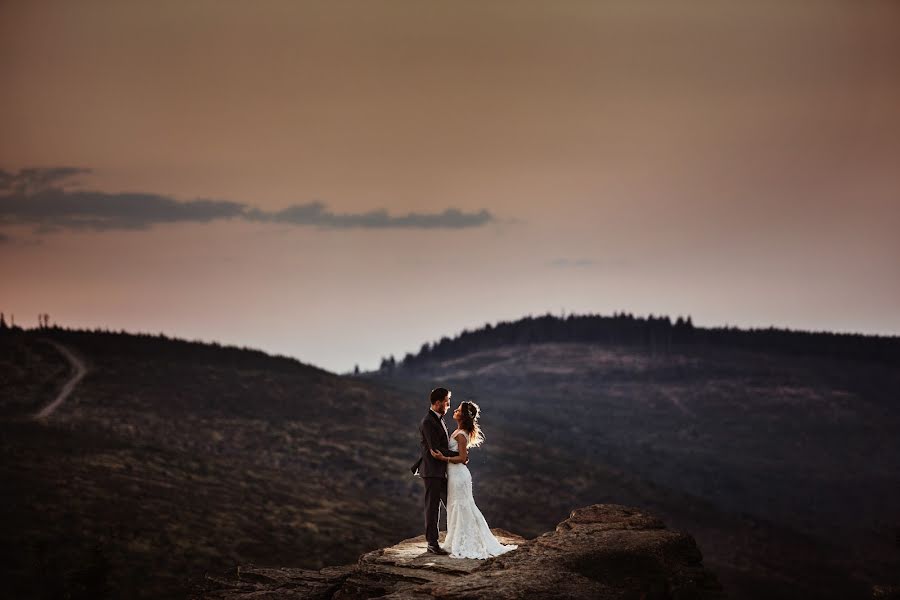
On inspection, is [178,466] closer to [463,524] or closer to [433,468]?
[433,468]

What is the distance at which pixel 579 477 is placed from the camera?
94.9 metres

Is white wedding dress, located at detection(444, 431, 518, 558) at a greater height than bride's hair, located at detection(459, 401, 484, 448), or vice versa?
bride's hair, located at detection(459, 401, 484, 448)

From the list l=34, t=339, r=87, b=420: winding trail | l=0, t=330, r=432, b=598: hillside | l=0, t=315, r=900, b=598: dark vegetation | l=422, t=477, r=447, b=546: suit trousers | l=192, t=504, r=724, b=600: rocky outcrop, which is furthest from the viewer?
l=34, t=339, r=87, b=420: winding trail

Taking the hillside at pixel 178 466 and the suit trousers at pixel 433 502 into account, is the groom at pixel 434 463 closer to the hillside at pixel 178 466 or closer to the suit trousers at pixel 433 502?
the suit trousers at pixel 433 502

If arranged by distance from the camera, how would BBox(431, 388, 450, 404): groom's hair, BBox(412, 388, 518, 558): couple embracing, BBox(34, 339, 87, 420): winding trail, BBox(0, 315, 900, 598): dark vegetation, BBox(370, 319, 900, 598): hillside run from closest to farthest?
BBox(431, 388, 450, 404): groom's hair < BBox(412, 388, 518, 558): couple embracing < BBox(0, 315, 900, 598): dark vegetation < BBox(34, 339, 87, 420): winding trail < BBox(370, 319, 900, 598): hillside

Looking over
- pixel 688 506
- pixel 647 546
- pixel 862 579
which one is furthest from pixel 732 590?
pixel 647 546

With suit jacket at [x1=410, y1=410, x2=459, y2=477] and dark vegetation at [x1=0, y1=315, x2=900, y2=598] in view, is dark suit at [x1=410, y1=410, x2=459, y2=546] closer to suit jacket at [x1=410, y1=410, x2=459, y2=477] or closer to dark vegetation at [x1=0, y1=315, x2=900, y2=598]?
suit jacket at [x1=410, y1=410, x2=459, y2=477]

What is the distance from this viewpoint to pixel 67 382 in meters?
88.8

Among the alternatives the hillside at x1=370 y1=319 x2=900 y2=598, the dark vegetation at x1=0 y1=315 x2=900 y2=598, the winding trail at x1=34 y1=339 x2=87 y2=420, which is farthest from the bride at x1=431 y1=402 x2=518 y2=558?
the winding trail at x1=34 y1=339 x2=87 y2=420

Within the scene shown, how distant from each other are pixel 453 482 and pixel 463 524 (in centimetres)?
79

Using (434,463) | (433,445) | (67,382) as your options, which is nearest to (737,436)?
(67,382)

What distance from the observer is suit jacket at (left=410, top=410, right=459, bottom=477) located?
17.9 meters

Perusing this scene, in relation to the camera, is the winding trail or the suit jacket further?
the winding trail

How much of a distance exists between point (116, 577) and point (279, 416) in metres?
53.9
